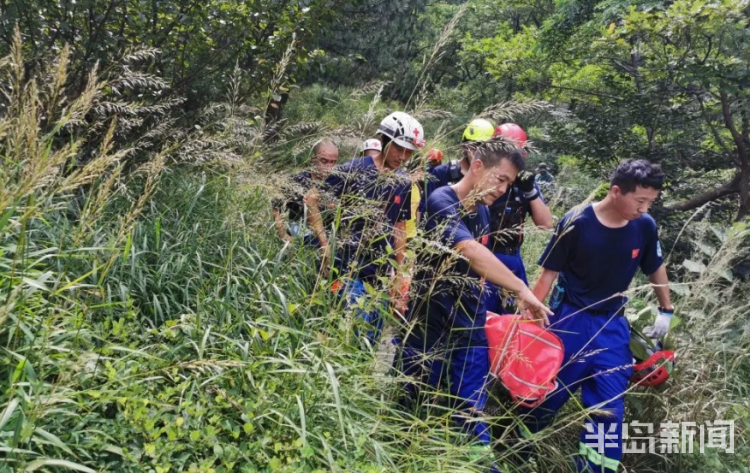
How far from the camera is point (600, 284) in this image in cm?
318

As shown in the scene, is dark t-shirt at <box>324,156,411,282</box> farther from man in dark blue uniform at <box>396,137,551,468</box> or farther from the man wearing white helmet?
man in dark blue uniform at <box>396,137,551,468</box>

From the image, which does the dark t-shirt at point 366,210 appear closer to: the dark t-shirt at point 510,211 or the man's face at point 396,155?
the man's face at point 396,155

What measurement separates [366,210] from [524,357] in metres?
1.07

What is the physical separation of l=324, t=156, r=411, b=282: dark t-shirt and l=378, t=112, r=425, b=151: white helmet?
20 cm

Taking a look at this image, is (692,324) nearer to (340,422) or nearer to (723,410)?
(723,410)

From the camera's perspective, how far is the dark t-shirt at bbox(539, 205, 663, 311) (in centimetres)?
316

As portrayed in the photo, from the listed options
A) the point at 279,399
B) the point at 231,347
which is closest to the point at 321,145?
the point at 231,347

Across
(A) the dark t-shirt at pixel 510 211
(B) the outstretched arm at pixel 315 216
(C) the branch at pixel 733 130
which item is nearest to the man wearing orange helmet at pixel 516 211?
(A) the dark t-shirt at pixel 510 211

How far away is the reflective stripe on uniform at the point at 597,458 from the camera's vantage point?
2.81 meters

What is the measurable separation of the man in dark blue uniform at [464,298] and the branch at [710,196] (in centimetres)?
431

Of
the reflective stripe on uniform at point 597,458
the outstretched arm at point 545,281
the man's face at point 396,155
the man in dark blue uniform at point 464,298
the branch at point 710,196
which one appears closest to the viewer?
the man in dark blue uniform at point 464,298

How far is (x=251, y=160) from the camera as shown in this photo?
2721mm

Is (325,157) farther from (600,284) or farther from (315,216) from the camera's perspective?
(600,284)

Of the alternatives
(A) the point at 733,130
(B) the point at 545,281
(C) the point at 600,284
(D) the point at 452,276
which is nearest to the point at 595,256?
(C) the point at 600,284
